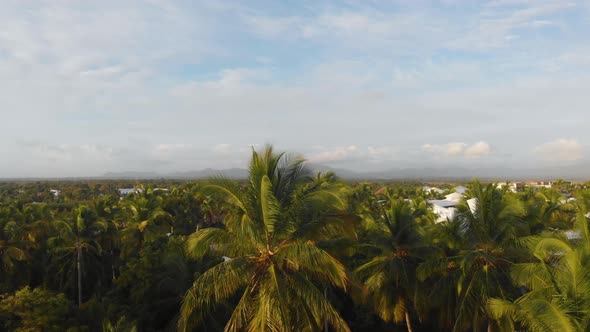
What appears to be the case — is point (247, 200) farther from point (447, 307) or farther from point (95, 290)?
point (95, 290)

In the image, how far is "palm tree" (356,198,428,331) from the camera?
589 inches

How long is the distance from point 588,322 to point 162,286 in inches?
551

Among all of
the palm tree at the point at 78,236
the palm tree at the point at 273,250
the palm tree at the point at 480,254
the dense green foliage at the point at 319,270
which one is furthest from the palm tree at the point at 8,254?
the palm tree at the point at 480,254

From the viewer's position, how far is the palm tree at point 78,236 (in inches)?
853

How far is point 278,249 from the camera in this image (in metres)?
9.33

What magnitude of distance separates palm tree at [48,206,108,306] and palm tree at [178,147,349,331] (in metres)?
15.4

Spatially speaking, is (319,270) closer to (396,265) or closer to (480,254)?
(480,254)

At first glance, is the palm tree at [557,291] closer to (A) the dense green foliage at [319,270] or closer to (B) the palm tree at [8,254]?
(A) the dense green foliage at [319,270]

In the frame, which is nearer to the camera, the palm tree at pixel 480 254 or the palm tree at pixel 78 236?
the palm tree at pixel 480 254

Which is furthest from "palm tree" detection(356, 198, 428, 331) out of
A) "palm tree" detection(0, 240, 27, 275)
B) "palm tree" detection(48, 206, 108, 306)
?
"palm tree" detection(0, 240, 27, 275)

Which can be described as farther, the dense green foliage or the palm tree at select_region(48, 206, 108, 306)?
the palm tree at select_region(48, 206, 108, 306)

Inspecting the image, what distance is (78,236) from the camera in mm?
21938

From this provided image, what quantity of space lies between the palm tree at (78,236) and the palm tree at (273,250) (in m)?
15.4

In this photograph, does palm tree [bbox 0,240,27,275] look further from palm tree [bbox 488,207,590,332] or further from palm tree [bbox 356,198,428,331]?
palm tree [bbox 488,207,590,332]
